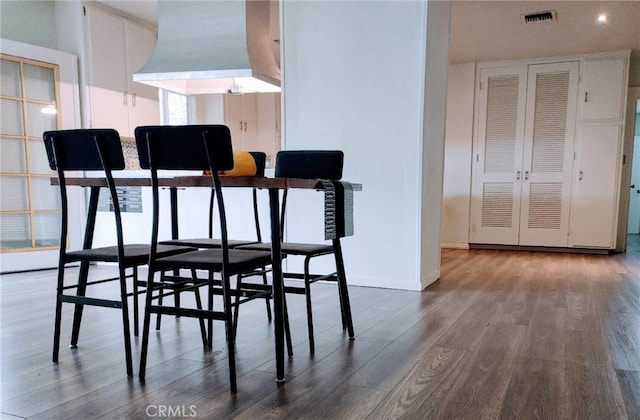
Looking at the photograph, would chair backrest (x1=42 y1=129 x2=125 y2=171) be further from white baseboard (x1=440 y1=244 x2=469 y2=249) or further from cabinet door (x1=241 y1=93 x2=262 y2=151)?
white baseboard (x1=440 y1=244 x2=469 y2=249)

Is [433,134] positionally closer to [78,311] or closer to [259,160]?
[259,160]

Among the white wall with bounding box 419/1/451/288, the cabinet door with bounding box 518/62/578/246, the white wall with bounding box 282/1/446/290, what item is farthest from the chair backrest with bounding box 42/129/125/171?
the cabinet door with bounding box 518/62/578/246

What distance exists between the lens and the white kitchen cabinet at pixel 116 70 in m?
4.30

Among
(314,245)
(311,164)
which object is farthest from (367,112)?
(314,245)

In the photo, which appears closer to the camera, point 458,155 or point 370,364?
point 370,364

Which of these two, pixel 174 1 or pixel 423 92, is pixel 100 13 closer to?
pixel 174 1

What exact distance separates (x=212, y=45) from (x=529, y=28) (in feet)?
10.2

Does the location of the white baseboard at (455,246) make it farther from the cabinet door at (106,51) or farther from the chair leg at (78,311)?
the chair leg at (78,311)

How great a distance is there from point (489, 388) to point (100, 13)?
468 centimetres

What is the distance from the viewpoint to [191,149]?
1.63 meters

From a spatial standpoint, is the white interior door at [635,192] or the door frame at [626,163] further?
the white interior door at [635,192]

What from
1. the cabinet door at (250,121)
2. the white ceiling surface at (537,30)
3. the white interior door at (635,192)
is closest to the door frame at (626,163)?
the white ceiling surface at (537,30)

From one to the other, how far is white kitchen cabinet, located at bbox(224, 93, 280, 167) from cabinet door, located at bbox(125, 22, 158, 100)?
4.55ft

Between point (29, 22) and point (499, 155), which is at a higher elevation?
point (29, 22)
